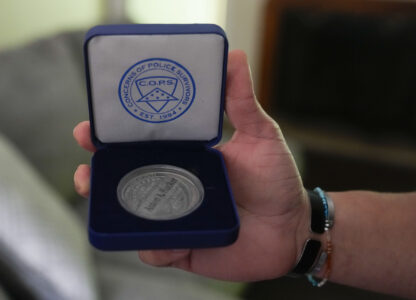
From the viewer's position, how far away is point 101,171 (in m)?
0.53

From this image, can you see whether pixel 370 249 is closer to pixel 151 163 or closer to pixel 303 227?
pixel 303 227

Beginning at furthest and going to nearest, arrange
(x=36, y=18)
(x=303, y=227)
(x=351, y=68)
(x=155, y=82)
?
(x=351, y=68) < (x=36, y=18) < (x=303, y=227) < (x=155, y=82)

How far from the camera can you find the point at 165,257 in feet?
1.98

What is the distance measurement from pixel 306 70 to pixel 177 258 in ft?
7.03

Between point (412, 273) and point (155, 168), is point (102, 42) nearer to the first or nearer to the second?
point (155, 168)

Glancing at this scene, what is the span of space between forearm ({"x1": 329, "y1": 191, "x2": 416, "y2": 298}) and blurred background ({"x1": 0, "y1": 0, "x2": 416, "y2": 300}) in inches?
4.5

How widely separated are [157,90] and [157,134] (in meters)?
0.06

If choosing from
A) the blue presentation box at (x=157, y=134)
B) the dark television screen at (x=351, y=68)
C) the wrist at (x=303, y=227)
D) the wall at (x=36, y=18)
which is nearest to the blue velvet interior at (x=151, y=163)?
the blue presentation box at (x=157, y=134)

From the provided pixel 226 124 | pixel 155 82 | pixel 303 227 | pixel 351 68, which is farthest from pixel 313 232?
pixel 351 68

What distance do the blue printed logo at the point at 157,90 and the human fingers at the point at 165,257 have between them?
0.15 m

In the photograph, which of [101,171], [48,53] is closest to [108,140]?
[101,171]

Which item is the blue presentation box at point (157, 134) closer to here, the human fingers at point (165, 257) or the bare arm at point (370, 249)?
the human fingers at point (165, 257)

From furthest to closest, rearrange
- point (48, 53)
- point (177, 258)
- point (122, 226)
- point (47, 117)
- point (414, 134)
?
point (414, 134), point (48, 53), point (47, 117), point (177, 258), point (122, 226)

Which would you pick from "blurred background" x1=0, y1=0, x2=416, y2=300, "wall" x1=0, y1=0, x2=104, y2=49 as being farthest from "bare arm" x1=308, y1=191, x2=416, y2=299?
"wall" x1=0, y1=0, x2=104, y2=49
